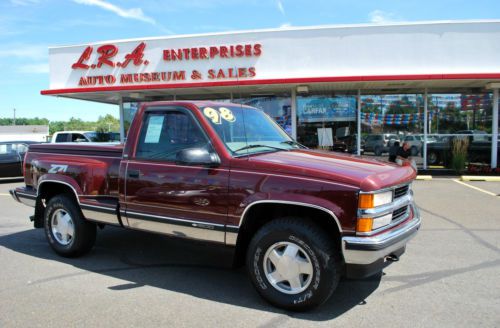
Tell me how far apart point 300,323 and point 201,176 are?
1.63 meters

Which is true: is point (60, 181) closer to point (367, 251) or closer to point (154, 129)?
point (154, 129)

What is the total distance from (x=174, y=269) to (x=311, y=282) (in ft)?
6.45

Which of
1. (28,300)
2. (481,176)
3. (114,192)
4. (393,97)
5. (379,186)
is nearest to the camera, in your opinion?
(379,186)

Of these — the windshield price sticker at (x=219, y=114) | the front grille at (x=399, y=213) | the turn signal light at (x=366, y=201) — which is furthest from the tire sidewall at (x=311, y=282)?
the windshield price sticker at (x=219, y=114)

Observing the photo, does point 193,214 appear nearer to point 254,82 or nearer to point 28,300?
point 28,300

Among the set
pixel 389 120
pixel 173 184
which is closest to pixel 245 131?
pixel 173 184

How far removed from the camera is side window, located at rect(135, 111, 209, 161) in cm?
425

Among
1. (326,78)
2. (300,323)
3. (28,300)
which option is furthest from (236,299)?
(326,78)

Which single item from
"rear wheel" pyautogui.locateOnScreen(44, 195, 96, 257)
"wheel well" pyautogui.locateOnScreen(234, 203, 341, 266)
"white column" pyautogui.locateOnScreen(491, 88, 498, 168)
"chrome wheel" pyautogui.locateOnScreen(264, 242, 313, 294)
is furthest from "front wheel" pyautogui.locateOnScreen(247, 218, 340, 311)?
"white column" pyautogui.locateOnScreen(491, 88, 498, 168)

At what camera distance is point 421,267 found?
15.6 feet

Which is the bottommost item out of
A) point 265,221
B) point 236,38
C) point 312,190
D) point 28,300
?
point 28,300

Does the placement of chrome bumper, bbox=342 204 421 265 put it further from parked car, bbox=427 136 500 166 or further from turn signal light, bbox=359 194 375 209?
parked car, bbox=427 136 500 166

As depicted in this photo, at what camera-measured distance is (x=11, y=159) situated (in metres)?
14.4

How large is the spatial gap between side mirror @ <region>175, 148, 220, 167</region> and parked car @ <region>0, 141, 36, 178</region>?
1286 centimetres
